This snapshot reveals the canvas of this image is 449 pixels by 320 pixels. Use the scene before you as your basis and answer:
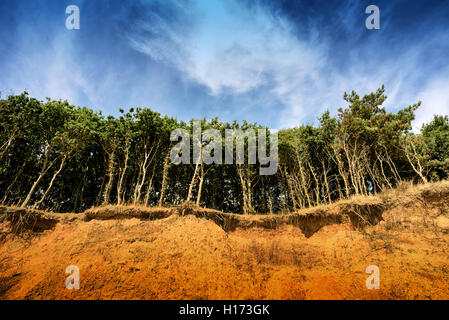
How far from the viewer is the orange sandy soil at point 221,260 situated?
25.0 feet

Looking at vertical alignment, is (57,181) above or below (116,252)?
above

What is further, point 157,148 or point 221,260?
point 157,148

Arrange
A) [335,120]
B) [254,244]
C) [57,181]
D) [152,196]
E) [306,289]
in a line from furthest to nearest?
[152,196], [57,181], [335,120], [254,244], [306,289]

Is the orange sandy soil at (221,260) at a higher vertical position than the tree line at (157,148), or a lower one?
lower

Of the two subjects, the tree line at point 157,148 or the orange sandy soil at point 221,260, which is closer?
the orange sandy soil at point 221,260

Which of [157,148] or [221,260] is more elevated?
[157,148]

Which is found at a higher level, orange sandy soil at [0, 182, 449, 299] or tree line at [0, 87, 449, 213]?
tree line at [0, 87, 449, 213]

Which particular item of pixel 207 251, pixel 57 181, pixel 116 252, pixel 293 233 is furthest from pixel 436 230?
pixel 57 181

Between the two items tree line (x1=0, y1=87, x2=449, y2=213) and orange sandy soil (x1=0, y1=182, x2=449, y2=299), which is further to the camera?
tree line (x1=0, y1=87, x2=449, y2=213)

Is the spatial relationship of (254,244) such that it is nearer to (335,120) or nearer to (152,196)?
(335,120)

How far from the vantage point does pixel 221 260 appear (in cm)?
968

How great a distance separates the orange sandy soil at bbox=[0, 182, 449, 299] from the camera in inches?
300
